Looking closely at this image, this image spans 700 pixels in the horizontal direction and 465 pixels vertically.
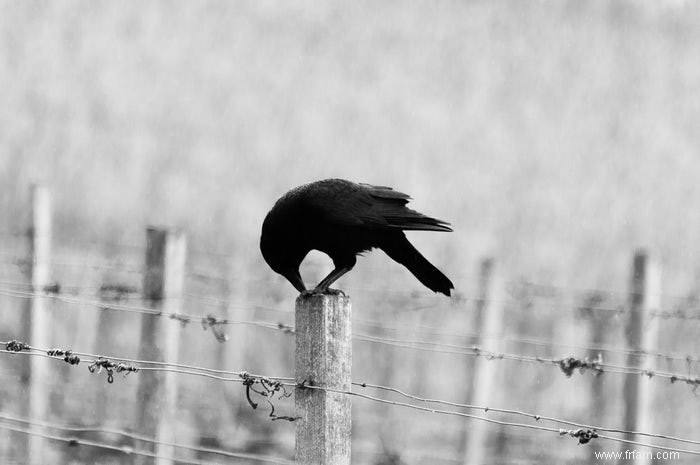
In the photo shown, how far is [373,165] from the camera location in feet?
67.7

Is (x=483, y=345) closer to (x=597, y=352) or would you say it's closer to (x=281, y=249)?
(x=281, y=249)

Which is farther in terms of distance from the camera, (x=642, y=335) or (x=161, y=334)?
(x=642, y=335)

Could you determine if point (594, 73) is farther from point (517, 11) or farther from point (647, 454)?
point (647, 454)

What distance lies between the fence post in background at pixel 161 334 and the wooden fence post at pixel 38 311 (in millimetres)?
921

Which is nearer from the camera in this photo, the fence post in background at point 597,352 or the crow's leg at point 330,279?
the crow's leg at point 330,279

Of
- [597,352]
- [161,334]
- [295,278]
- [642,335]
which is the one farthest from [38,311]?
[597,352]

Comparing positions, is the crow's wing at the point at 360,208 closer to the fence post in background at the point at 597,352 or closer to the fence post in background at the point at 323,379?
the fence post in background at the point at 323,379

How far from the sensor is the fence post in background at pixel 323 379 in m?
3.60

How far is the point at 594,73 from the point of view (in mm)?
25641

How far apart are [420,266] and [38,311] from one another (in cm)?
298

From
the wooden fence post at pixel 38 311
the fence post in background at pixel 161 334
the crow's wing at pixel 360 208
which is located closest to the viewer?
the crow's wing at pixel 360 208

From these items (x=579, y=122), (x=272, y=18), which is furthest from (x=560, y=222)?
(x=272, y=18)

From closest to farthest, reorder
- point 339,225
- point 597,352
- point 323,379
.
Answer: point 323,379 → point 339,225 → point 597,352

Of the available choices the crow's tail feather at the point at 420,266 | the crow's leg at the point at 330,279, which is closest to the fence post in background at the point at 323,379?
the crow's leg at the point at 330,279
